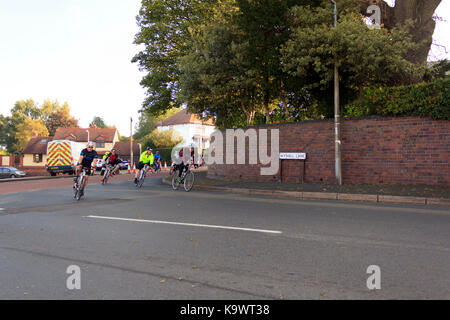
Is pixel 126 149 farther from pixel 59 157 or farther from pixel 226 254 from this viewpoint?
pixel 226 254

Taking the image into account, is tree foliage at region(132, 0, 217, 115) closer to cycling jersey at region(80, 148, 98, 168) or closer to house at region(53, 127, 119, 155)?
cycling jersey at region(80, 148, 98, 168)

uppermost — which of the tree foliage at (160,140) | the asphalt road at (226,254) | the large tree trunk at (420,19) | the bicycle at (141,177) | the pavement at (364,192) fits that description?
the large tree trunk at (420,19)

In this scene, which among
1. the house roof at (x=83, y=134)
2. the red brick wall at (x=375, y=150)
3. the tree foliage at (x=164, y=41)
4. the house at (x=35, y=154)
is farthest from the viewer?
the house roof at (x=83, y=134)

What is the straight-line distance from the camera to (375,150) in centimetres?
1389

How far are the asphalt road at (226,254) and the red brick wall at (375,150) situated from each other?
4.45 meters

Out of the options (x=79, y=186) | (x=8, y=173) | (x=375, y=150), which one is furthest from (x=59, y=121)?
(x=375, y=150)

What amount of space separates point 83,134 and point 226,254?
3164 inches

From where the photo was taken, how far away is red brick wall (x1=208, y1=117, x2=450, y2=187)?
12.6 metres

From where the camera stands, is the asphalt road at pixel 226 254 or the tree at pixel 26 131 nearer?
the asphalt road at pixel 226 254

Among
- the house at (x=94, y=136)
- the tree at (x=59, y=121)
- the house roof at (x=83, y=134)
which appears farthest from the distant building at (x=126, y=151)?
the tree at (x=59, y=121)

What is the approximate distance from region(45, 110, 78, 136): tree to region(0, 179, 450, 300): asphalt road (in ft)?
288

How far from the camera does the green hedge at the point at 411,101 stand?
12.4m

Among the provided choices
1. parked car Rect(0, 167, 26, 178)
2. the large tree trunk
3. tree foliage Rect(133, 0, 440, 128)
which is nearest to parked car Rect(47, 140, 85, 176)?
parked car Rect(0, 167, 26, 178)

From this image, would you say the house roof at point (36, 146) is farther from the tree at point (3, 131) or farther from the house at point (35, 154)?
the tree at point (3, 131)
